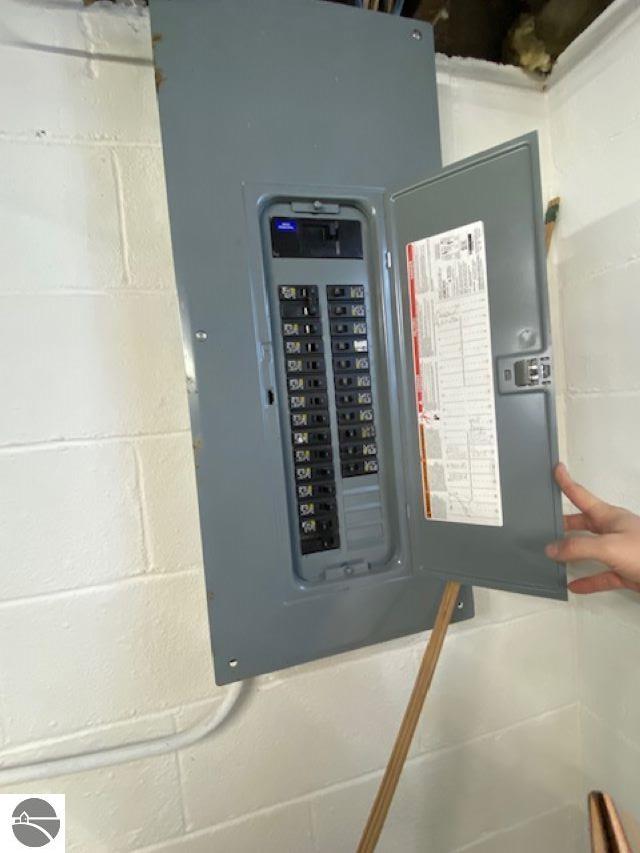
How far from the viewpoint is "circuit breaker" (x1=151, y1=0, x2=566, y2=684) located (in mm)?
557

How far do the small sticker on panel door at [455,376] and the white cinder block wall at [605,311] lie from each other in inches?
12.6

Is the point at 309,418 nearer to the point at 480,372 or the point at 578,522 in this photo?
the point at 480,372

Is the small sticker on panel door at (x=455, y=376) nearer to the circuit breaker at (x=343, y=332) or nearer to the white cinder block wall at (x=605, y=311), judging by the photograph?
the circuit breaker at (x=343, y=332)

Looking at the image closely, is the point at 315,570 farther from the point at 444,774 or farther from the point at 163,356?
the point at 444,774

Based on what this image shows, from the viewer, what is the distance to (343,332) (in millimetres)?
637

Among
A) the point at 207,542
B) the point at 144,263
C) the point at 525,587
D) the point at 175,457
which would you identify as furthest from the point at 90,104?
the point at 525,587

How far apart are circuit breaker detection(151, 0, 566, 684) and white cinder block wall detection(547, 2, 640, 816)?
11.2 inches

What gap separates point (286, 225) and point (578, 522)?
1.83ft

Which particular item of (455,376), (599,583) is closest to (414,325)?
(455,376)

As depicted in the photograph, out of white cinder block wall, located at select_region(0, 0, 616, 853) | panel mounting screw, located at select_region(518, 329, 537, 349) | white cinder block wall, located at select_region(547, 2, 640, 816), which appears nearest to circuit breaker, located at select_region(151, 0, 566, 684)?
panel mounting screw, located at select_region(518, 329, 537, 349)

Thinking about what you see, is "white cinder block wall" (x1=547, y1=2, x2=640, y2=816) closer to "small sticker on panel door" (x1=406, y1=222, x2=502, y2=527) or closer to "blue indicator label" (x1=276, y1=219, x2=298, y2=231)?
"small sticker on panel door" (x1=406, y1=222, x2=502, y2=527)

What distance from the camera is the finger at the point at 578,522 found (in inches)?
25.5

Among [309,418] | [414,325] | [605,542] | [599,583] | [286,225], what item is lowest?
[599,583]

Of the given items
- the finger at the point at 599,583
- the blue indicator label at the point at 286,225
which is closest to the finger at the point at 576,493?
the finger at the point at 599,583
